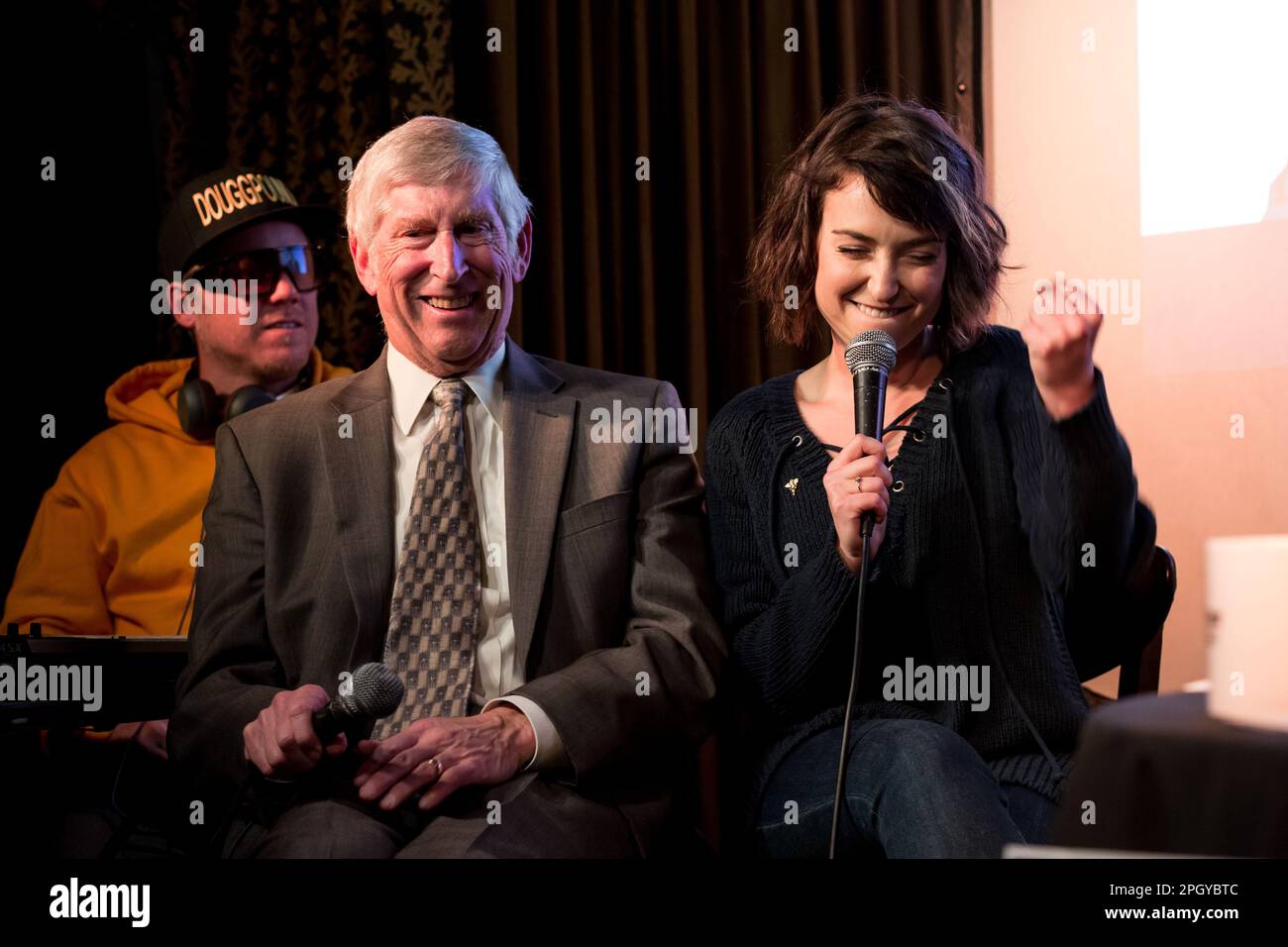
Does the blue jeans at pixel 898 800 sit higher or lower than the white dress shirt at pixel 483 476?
lower

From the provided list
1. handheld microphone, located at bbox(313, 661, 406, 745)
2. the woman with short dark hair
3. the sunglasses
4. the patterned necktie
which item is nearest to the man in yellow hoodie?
the sunglasses

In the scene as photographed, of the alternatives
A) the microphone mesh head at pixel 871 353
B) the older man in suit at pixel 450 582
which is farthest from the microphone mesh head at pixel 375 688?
the microphone mesh head at pixel 871 353

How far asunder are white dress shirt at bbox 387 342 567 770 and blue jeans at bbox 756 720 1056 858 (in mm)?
383

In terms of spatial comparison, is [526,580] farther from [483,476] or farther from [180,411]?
[180,411]

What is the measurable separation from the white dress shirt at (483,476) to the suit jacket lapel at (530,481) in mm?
29

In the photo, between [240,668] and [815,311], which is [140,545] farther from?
[815,311]

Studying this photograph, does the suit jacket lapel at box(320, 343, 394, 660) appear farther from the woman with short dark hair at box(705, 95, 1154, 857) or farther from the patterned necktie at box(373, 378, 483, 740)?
the woman with short dark hair at box(705, 95, 1154, 857)

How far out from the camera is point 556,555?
1.77 meters

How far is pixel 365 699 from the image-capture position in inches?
56.6

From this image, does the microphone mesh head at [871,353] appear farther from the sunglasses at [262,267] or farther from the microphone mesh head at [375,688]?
A: the sunglasses at [262,267]

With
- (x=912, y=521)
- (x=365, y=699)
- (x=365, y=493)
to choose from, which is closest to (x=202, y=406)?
(x=365, y=493)

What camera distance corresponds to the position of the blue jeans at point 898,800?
138 centimetres

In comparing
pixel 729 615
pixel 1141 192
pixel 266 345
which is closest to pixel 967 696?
pixel 729 615
